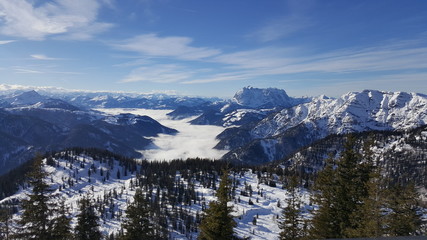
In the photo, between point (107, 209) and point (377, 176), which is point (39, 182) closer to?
point (377, 176)

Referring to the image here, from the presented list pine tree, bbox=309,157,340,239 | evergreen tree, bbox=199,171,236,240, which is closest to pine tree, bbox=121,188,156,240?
evergreen tree, bbox=199,171,236,240

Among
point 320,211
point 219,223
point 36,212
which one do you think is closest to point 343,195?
point 320,211

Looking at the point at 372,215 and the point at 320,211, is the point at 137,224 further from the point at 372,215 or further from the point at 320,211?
the point at 372,215

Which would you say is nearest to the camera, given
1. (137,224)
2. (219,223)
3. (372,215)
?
(372,215)

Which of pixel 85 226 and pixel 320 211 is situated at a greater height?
pixel 320 211

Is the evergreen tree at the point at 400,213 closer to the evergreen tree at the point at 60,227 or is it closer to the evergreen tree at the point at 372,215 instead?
the evergreen tree at the point at 372,215

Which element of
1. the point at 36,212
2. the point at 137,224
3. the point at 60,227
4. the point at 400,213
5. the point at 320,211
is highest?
the point at 400,213

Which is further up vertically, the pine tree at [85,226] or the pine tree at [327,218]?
the pine tree at [327,218]

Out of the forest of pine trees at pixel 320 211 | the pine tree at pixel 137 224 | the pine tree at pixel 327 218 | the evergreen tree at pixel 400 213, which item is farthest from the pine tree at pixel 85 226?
the evergreen tree at pixel 400 213

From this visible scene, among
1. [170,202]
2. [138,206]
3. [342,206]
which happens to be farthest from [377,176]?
[170,202]

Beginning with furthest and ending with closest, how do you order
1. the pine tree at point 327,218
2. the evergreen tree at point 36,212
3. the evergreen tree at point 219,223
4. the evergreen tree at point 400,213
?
the pine tree at point 327,218
the evergreen tree at point 219,223
the evergreen tree at point 36,212
the evergreen tree at point 400,213

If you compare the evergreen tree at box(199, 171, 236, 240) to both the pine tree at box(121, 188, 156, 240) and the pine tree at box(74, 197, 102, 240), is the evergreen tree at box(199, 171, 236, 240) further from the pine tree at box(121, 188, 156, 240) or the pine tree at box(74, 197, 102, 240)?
the pine tree at box(74, 197, 102, 240)
